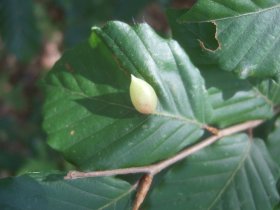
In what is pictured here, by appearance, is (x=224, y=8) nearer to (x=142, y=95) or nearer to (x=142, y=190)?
(x=142, y=95)

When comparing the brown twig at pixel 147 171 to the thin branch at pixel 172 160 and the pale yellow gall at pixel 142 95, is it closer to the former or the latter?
the thin branch at pixel 172 160

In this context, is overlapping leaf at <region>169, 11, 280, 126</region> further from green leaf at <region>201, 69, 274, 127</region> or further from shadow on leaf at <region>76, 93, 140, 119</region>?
shadow on leaf at <region>76, 93, 140, 119</region>

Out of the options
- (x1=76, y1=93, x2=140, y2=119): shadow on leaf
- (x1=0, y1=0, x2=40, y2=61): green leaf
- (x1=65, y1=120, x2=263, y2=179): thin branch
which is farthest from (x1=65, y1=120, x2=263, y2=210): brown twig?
(x1=0, y1=0, x2=40, y2=61): green leaf

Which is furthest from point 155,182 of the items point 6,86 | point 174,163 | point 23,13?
point 6,86

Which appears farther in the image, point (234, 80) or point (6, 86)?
point (6, 86)

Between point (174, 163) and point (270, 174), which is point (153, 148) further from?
point (270, 174)

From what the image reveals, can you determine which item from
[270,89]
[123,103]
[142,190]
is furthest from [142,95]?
[270,89]
